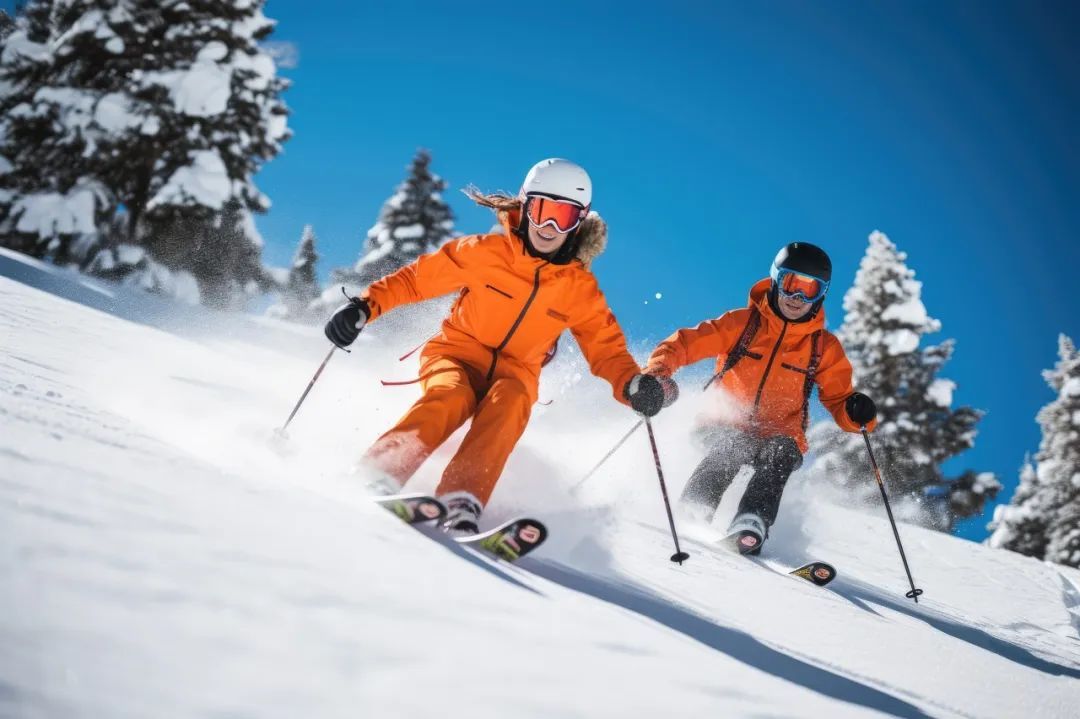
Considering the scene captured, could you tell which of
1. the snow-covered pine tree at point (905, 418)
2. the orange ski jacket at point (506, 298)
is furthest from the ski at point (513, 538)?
the snow-covered pine tree at point (905, 418)

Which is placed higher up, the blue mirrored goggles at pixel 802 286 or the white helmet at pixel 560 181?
the blue mirrored goggles at pixel 802 286

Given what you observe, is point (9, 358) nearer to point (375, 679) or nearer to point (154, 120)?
point (375, 679)

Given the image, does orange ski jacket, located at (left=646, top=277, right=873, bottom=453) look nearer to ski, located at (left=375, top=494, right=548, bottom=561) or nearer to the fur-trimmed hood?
the fur-trimmed hood

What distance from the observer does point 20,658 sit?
95 cm

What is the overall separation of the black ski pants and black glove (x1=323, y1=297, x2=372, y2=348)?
2862 millimetres

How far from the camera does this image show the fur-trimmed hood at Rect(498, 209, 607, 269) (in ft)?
14.1

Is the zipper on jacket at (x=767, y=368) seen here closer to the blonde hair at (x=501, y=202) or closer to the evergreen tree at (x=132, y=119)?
the blonde hair at (x=501, y=202)

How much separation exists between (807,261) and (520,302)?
2.41 metres

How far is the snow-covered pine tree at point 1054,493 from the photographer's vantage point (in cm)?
1761

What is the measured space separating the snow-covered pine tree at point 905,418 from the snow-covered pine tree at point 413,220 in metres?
13.4

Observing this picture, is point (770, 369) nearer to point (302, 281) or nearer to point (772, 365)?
point (772, 365)

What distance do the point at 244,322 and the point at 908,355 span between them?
17415 mm

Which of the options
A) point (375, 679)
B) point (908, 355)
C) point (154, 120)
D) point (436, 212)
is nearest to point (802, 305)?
point (375, 679)

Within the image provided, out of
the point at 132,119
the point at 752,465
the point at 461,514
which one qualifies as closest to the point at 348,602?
the point at 461,514
